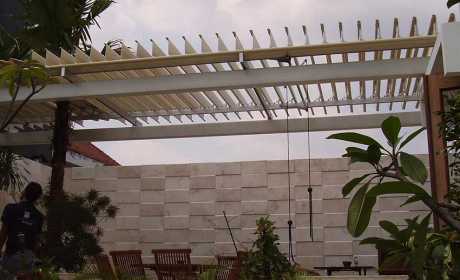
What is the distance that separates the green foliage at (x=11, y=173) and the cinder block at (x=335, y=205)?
15.9ft

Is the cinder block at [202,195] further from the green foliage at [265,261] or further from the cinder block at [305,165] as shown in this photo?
the green foliage at [265,261]

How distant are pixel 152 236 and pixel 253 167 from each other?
2149 mm

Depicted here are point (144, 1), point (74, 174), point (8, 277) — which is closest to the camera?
point (8, 277)

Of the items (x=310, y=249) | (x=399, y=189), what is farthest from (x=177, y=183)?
(x=399, y=189)

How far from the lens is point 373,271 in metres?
9.19

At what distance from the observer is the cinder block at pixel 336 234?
9.30 meters

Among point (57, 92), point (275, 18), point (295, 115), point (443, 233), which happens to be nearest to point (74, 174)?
point (57, 92)

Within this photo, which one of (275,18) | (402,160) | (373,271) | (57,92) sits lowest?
(373,271)

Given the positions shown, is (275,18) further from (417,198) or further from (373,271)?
(417,198)

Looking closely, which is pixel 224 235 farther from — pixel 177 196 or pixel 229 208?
pixel 177 196

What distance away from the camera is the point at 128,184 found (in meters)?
10.3

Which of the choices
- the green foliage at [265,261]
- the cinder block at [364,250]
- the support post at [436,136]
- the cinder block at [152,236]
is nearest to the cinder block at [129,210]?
the cinder block at [152,236]

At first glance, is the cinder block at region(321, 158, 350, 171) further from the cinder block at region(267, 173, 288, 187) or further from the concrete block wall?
the cinder block at region(267, 173, 288, 187)

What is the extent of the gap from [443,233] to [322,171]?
6.85 meters
